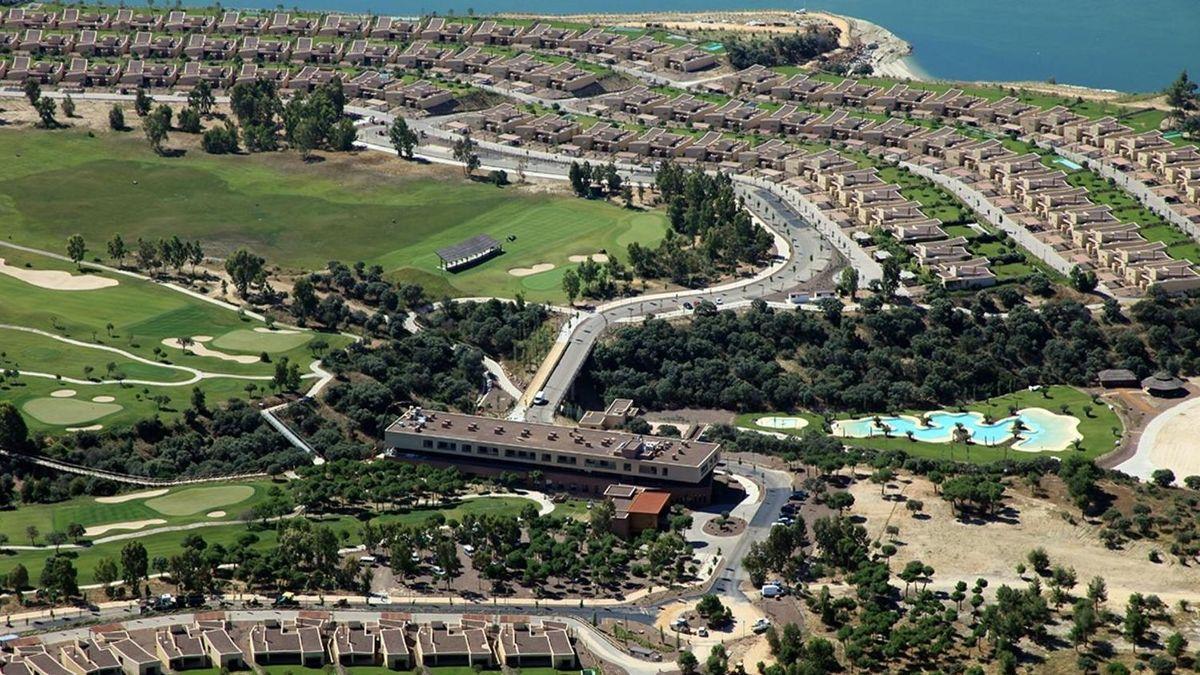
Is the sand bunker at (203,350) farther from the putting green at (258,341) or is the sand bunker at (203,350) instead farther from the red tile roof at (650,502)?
the red tile roof at (650,502)

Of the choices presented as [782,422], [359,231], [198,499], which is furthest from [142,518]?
[359,231]

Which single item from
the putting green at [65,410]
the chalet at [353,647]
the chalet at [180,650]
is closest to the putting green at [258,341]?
the putting green at [65,410]

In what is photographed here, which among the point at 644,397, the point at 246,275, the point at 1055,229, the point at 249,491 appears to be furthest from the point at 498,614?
the point at 1055,229

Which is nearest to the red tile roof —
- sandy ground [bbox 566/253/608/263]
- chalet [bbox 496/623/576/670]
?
chalet [bbox 496/623/576/670]

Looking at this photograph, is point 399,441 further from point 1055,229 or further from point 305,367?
point 1055,229

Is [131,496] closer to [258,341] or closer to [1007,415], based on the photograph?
[258,341]
